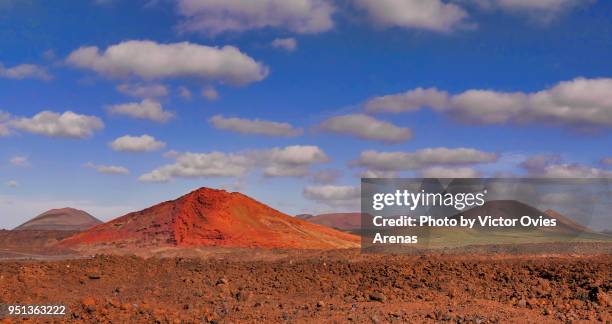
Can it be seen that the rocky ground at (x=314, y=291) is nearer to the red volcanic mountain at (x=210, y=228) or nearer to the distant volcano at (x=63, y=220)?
the red volcanic mountain at (x=210, y=228)

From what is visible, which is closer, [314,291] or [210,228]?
[314,291]

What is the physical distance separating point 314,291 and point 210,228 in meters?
27.9

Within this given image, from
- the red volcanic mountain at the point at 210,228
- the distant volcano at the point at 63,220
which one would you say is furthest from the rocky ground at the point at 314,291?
the distant volcano at the point at 63,220

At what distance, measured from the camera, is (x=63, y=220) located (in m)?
91.0

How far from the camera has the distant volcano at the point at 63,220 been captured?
86312 mm

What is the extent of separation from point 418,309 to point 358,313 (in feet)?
5.27

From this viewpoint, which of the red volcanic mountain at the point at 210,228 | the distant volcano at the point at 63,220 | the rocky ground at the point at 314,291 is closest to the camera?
the rocky ground at the point at 314,291

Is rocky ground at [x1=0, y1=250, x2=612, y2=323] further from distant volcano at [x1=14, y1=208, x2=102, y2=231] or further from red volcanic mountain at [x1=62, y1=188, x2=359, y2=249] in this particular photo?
distant volcano at [x1=14, y1=208, x2=102, y2=231]

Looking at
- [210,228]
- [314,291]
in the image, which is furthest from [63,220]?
[314,291]

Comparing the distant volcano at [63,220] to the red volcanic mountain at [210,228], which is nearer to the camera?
the red volcanic mountain at [210,228]

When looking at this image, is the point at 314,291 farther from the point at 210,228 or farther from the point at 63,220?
the point at 63,220

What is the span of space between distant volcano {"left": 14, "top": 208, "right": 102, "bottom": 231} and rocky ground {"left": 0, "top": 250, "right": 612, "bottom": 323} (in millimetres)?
72872

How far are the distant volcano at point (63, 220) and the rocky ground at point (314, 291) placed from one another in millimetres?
72872

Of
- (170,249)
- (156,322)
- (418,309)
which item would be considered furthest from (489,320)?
(170,249)
